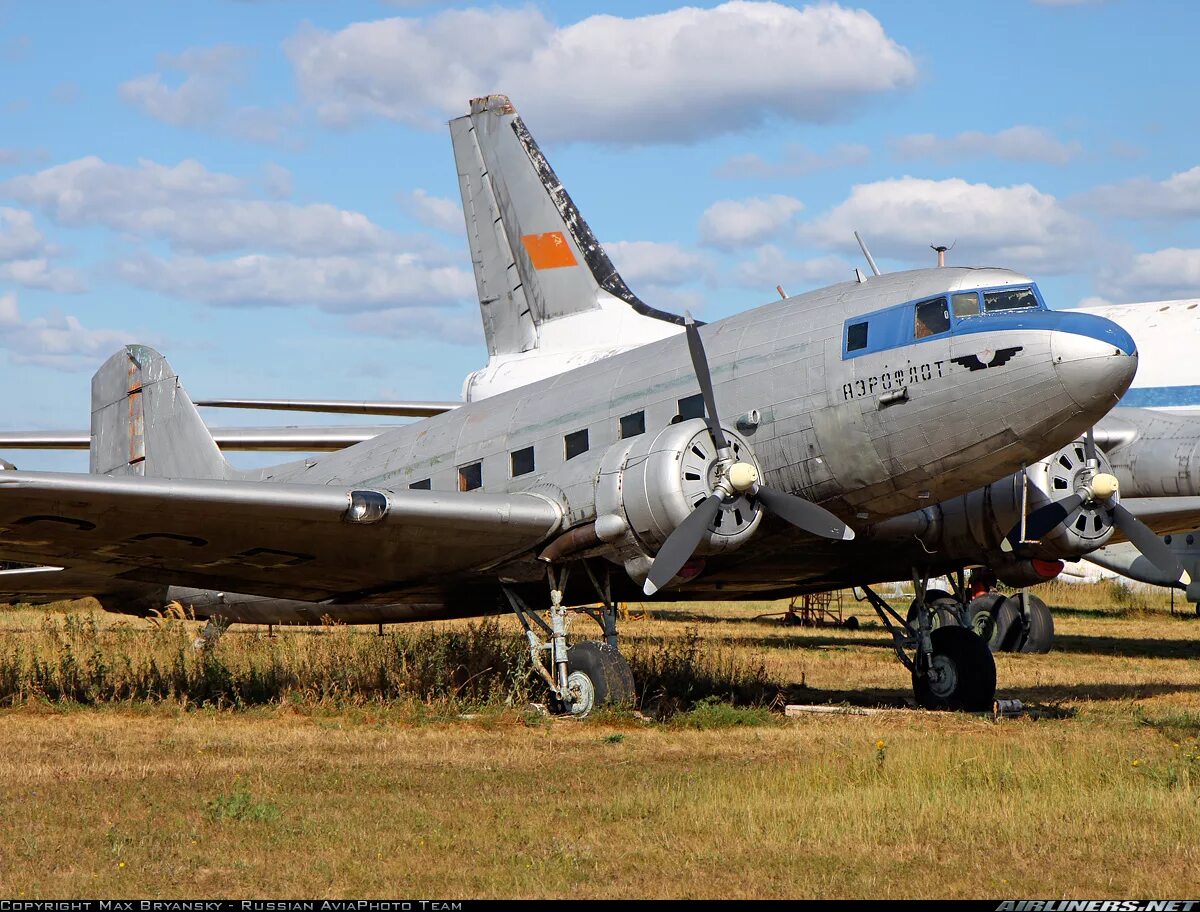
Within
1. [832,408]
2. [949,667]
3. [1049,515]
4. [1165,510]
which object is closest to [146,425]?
[832,408]

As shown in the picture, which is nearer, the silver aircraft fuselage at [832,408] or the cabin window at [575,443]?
the silver aircraft fuselage at [832,408]

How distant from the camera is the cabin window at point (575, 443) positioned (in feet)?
44.5

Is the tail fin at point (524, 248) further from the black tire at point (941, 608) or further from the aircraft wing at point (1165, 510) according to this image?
the aircraft wing at point (1165, 510)

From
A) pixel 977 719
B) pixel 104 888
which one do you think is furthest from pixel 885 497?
pixel 104 888

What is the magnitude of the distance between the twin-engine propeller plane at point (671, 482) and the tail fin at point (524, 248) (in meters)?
6.23

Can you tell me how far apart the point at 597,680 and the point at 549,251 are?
10536 mm

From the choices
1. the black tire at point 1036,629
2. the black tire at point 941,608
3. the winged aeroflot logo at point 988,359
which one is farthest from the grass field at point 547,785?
the black tire at point 1036,629

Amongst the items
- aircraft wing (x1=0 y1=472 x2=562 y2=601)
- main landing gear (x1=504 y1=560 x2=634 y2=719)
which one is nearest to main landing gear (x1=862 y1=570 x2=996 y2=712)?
main landing gear (x1=504 y1=560 x2=634 y2=719)

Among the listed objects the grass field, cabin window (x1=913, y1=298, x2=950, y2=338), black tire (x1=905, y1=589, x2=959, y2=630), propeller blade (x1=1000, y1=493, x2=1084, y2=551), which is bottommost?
the grass field

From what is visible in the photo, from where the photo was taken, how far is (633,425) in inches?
522

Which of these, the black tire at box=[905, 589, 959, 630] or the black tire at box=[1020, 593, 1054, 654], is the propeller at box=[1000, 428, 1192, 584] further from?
the black tire at box=[1020, 593, 1054, 654]

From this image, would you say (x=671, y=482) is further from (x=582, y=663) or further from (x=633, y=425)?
(x=582, y=663)

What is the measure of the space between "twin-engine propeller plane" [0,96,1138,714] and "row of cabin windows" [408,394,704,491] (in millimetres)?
22

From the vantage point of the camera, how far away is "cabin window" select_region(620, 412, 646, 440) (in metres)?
13.2
